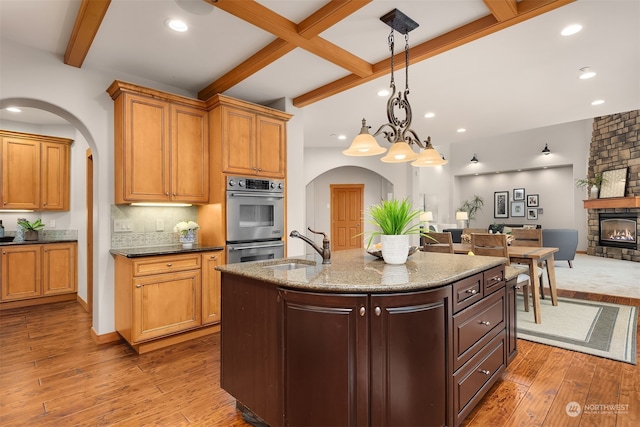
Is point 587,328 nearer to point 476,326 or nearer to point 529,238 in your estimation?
point 529,238

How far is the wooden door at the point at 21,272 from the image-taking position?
438cm

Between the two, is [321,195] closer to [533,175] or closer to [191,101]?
[191,101]

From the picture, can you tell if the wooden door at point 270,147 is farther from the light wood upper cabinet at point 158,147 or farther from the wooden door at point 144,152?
the wooden door at point 144,152

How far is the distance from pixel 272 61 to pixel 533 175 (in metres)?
10.5

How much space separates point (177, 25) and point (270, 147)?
5.19ft

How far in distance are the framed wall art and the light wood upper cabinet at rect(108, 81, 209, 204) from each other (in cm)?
956

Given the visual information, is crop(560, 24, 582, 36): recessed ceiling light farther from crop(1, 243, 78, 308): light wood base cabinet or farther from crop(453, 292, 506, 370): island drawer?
crop(1, 243, 78, 308): light wood base cabinet

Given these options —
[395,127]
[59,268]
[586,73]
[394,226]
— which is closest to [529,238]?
[586,73]

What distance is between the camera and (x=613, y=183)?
8.27 meters

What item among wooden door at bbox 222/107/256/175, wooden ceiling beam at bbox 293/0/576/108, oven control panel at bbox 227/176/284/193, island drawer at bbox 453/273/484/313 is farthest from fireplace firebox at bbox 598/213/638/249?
wooden door at bbox 222/107/256/175

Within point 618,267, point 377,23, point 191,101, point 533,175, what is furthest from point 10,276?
point 533,175

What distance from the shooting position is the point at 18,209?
4.62 meters

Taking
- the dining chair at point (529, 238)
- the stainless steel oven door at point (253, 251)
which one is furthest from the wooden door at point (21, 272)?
the dining chair at point (529, 238)

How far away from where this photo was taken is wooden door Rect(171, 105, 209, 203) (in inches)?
135
